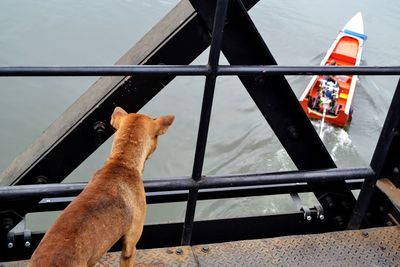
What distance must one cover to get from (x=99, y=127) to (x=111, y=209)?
74 centimetres

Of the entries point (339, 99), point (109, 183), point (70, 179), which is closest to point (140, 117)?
point (109, 183)

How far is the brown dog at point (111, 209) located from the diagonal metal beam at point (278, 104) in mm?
488

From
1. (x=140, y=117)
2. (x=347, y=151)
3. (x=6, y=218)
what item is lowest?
(x=347, y=151)

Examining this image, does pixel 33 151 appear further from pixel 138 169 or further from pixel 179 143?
pixel 179 143

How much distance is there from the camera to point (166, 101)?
12297mm

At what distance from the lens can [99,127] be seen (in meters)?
2.74

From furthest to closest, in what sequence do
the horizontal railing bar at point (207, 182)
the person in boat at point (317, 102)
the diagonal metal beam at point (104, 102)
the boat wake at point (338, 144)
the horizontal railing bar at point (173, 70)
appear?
1. the person in boat at point (317, 102)
2. the boat wake at point (338, 144)
3. the diagonal metal beam at point (104, 102)
4. the horizontal railing bar at point (207, 182)
5. the horizontal railing bar at point (173, 70)

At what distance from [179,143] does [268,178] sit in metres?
8.72

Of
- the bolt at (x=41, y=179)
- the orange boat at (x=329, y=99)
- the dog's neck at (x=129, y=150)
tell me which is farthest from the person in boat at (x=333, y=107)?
the dog's neck at (x=129, y=150)

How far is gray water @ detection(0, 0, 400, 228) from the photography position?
10.3 m

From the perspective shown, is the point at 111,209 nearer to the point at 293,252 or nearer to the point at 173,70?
the point at 173,70


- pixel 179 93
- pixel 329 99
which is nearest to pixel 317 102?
pixel 329 99

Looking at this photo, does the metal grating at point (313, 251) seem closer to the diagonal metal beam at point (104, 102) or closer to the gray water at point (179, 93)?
the diagonal metal beam at point (104, 102)

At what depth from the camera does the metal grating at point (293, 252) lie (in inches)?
107
